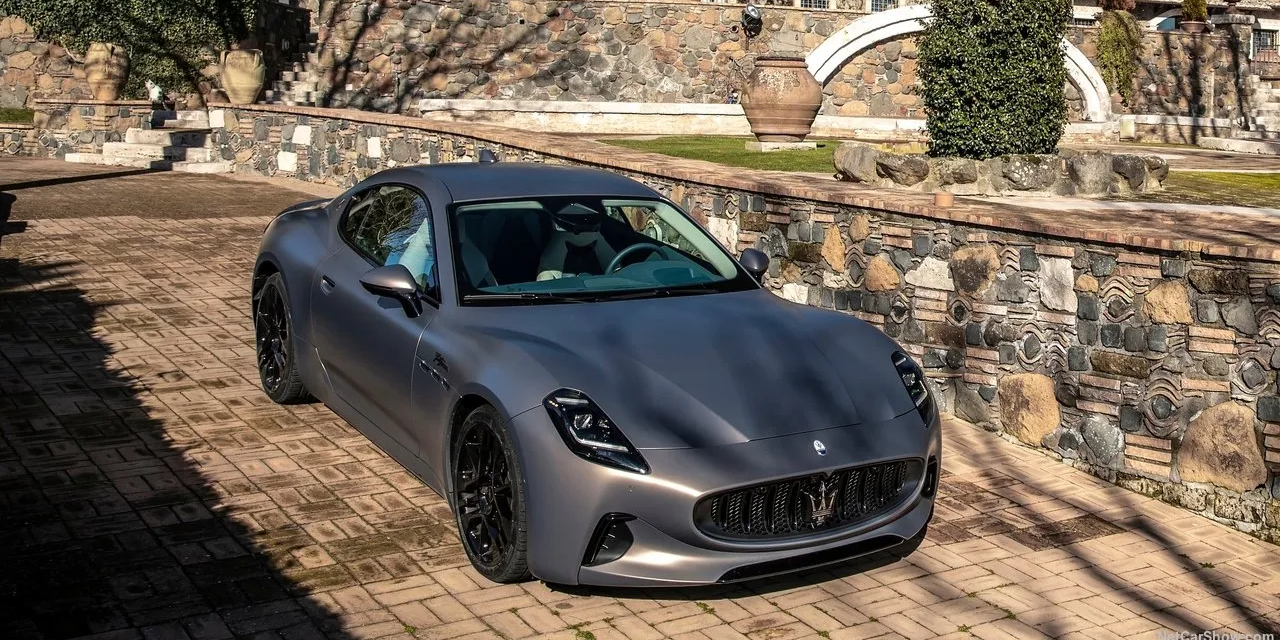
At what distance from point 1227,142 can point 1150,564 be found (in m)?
21.6

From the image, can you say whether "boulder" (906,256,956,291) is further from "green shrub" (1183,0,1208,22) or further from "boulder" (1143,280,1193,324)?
"green shrub" (1183,0,1208,22)

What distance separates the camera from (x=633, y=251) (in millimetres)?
6852

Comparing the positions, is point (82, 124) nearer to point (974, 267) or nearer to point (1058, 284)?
point (974, 267)

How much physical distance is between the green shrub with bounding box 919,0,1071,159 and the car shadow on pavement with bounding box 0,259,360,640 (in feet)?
24.0

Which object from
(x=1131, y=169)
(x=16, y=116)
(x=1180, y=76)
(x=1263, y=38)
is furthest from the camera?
(x=1263, y=38)

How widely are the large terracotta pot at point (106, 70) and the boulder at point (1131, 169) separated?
19.5 m

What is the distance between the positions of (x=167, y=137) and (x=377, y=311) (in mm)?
18368

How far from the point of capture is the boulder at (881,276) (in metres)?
8.79

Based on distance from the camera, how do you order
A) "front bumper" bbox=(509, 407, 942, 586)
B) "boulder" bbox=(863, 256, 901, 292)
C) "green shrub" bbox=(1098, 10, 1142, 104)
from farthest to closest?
"green shrub" bbox=(1098, 10, 1142, 104)
"boulder" bbox=(863, 256, 901, 292)
"front bumper" bbox=(509, 407, 942, 586)

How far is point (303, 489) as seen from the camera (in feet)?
22.3

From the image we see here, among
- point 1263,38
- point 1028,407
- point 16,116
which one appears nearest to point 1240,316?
point 1028,407

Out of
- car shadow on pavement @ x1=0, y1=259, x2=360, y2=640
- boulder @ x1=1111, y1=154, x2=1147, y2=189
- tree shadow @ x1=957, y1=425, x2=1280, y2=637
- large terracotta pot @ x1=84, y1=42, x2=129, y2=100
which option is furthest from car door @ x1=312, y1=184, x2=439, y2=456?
large terracotta pot @ x1=84, y1=42, x2=129, y2=100

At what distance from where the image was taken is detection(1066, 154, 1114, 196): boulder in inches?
461

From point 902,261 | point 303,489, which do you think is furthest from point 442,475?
point 902,261
